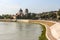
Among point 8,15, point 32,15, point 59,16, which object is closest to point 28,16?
point 32,15

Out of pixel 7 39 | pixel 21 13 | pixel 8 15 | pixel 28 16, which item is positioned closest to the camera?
pixel 7 39

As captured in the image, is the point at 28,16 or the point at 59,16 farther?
the point at 28,16

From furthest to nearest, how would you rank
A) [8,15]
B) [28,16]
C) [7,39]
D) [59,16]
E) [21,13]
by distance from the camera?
[8,15] → [21,13] → [28,16] → [59,16] → [7,39]

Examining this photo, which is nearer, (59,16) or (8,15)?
(59,16)

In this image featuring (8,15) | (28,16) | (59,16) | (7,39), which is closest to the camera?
(7,39)

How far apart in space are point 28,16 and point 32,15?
4.62 m

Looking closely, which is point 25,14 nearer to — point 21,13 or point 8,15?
point 21,13

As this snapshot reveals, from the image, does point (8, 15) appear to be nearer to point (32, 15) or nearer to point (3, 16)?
point (3, 16)

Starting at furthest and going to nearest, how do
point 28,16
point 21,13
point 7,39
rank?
1. point 21,13
2. point 28,16
3. point 7,39

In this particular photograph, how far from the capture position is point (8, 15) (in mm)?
186875

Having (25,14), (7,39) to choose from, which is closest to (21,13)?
(25,14)

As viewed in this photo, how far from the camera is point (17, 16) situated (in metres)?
166

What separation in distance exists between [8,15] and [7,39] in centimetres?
16255

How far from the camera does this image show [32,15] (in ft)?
545
